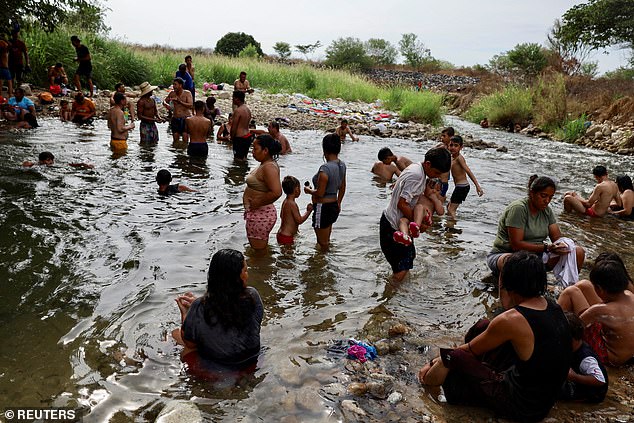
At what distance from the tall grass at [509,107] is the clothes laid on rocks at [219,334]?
24538 millimetres

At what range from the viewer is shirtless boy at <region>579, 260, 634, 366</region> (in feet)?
12.4

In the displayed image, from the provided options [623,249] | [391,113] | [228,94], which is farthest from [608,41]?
[623,249]

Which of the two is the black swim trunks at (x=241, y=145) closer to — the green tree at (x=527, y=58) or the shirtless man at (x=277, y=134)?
the shirtless man at (x=277, y=134)

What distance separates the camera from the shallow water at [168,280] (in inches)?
135

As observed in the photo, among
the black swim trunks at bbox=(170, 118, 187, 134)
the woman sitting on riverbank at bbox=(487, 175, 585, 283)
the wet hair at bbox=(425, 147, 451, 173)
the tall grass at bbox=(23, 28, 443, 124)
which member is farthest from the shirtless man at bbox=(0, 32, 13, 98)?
the woman sitting on riverbank at bbox=(487, 175, 585, 283)

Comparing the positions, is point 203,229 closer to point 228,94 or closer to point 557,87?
point 228,94

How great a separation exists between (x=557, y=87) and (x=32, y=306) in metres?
23.3

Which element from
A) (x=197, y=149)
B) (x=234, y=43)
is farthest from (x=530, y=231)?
(x=234, y=43)

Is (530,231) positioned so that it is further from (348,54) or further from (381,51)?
(381,51)

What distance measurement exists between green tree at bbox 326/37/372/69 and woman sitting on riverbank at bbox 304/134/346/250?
51.1 meters

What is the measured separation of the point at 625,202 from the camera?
349 inches

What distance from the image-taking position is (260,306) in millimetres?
3613

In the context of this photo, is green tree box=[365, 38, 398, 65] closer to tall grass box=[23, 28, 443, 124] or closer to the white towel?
tall grass box=[23, 28, 443, 124]

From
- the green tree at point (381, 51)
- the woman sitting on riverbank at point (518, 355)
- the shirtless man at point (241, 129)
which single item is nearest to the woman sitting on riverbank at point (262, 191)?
the woman sitting on riverbank at point (518, 355)
